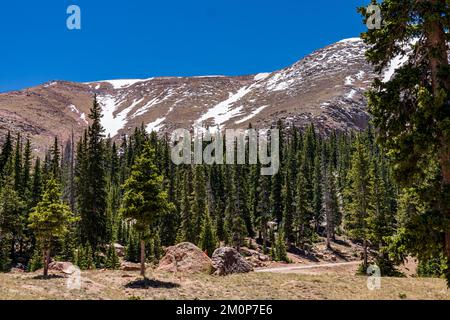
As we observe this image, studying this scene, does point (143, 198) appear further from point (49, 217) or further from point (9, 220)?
point (9, 220)

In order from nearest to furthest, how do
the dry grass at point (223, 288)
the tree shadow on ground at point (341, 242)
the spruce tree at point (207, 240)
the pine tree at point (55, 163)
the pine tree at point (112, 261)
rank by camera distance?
the dry grass at point (223, 288), the pine tree at point (112, 261), the spruce tree at point (207, 240), the pine tree at point (55, 163), the tree shadow on ground at point (341, 242)

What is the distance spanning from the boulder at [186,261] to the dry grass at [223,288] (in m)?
2.92

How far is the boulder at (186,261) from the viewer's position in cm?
3073

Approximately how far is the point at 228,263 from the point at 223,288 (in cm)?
757

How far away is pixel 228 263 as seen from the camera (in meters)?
31.1

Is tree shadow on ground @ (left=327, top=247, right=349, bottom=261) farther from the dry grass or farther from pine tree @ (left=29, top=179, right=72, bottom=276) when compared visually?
pine tree @ (left=29, top=179, right=72, bottom=276)

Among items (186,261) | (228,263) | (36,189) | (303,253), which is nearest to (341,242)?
(303,253)

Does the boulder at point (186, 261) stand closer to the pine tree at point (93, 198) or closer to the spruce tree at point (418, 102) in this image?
the pine tree at point (93, 198)

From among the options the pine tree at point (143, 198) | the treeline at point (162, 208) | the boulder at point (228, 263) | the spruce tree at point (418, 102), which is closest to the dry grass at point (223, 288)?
the boulder at point (228, 263)

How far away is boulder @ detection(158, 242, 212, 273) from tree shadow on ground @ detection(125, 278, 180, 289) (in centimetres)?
534
